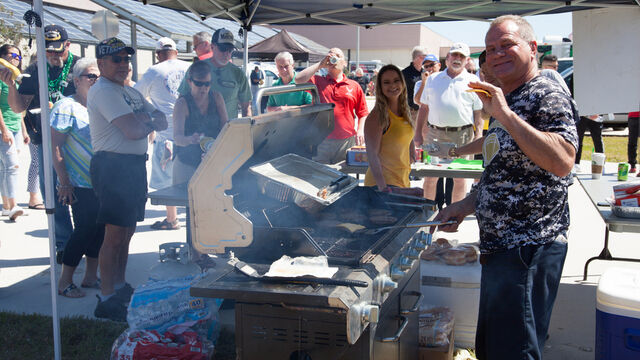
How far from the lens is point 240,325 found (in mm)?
2021

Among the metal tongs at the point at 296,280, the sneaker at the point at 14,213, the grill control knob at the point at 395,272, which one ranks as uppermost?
the metal tongs at the point at 296,280

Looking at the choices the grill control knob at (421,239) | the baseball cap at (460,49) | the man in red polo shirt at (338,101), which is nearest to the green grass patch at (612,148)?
the baseball cap at (460,49)

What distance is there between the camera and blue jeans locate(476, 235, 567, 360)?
212 cm

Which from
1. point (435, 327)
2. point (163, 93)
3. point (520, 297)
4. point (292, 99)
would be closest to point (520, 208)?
point (520, 297)

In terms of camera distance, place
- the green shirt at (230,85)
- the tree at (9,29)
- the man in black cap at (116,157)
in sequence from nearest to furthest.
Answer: the man in black cap at (116,157)
the green shirt at (230,85)
the tree at (9,29)

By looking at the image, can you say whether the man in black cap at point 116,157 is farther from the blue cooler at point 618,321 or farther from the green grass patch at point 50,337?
the blue cooler at point 618,321

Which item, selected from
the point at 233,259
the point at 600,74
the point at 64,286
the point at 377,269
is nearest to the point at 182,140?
the point at 64,286

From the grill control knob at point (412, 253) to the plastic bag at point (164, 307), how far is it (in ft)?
4.34

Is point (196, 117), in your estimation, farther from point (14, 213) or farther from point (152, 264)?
point (14, 213)

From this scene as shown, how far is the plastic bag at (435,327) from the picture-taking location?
3.08m

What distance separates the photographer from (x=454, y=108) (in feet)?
19.6

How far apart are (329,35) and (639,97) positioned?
143 ft

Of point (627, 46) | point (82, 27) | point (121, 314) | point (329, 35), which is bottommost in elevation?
point (121, 314)

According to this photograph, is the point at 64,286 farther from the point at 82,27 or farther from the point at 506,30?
the point at 82,27
